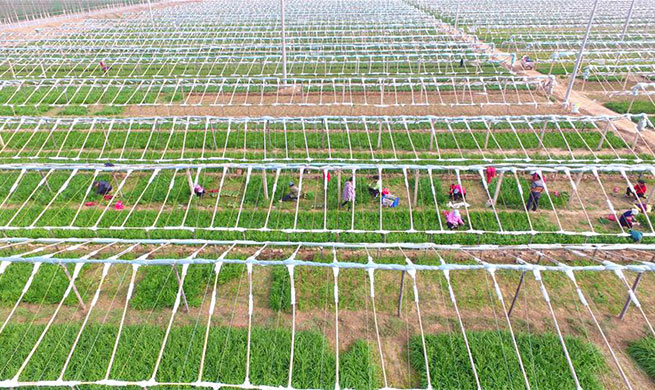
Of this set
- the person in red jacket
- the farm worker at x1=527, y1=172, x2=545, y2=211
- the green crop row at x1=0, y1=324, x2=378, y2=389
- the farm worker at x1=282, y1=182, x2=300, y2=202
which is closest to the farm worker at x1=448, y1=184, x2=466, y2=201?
the person in red jacket

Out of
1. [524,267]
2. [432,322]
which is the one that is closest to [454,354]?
[432,322]

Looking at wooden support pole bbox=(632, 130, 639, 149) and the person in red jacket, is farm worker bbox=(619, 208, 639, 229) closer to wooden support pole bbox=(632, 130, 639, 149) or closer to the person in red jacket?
the person in red jacket

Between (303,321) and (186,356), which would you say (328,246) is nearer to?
(303,321)

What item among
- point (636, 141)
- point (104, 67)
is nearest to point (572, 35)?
point (636, 141)

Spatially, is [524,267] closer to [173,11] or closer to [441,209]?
[441,209]

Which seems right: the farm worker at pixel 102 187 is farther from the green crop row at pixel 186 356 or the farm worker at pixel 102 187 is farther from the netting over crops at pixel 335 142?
the green crop row at pixel 186 356
